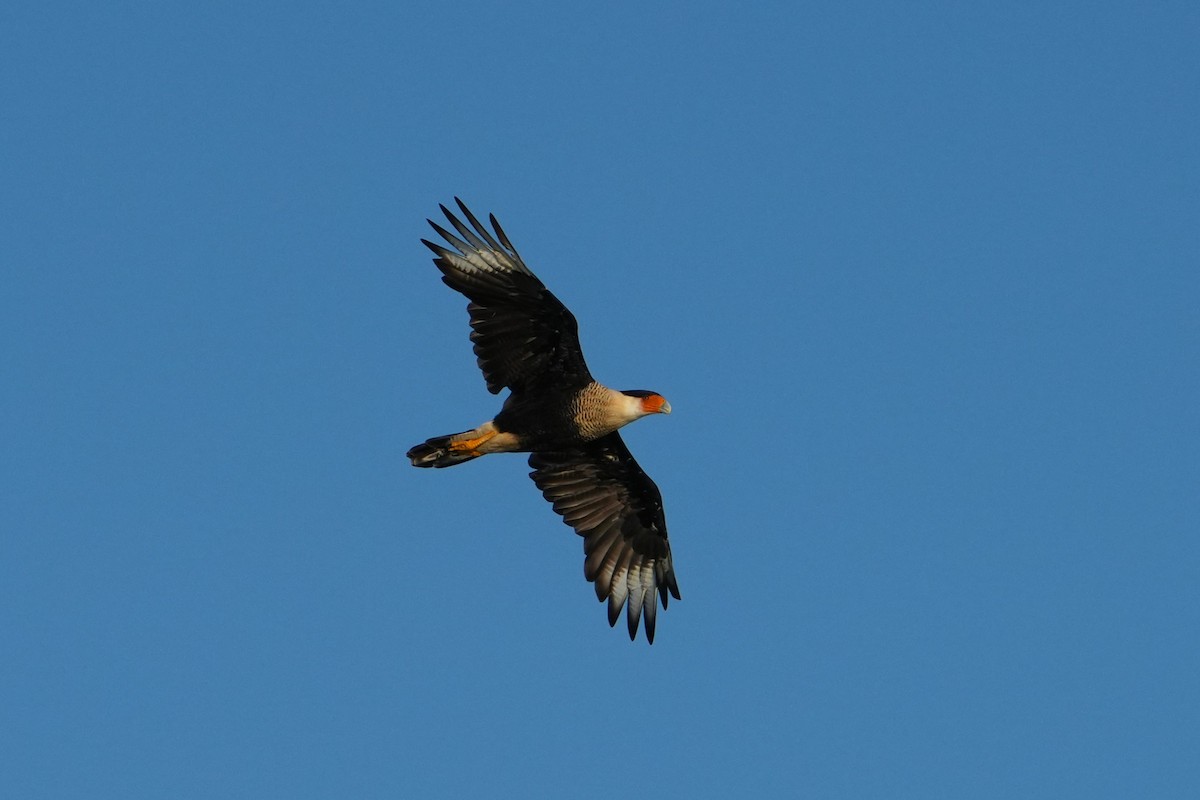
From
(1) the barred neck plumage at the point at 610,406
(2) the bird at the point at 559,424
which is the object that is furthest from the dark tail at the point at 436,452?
(1) the barred neck plumage at the point at 610,406

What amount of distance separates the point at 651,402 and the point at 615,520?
1.68 m

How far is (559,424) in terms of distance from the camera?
524 inches

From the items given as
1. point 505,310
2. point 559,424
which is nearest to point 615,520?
point 559,424

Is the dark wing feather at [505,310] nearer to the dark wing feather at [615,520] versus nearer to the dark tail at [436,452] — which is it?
the dark tail at [436,452]

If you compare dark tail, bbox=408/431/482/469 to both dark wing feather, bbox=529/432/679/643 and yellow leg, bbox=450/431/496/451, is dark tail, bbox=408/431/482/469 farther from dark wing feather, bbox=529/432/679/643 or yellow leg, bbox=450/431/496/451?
dark wing feather, bbox=529/432/679/643

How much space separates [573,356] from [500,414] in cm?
79

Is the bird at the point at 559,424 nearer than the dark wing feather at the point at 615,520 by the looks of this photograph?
Yes

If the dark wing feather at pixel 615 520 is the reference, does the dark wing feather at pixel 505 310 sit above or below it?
above

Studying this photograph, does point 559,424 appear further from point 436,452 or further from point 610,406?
point 436,452

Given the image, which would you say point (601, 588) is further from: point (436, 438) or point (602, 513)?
point (436, 438)

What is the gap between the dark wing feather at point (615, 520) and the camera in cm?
1429

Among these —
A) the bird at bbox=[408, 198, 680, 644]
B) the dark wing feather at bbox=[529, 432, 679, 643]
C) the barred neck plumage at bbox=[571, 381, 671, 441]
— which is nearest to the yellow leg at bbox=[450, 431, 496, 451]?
the bird at bbox=[408, 198, 680, 644]

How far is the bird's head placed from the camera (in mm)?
13250

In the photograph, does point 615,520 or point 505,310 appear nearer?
point 505,310
